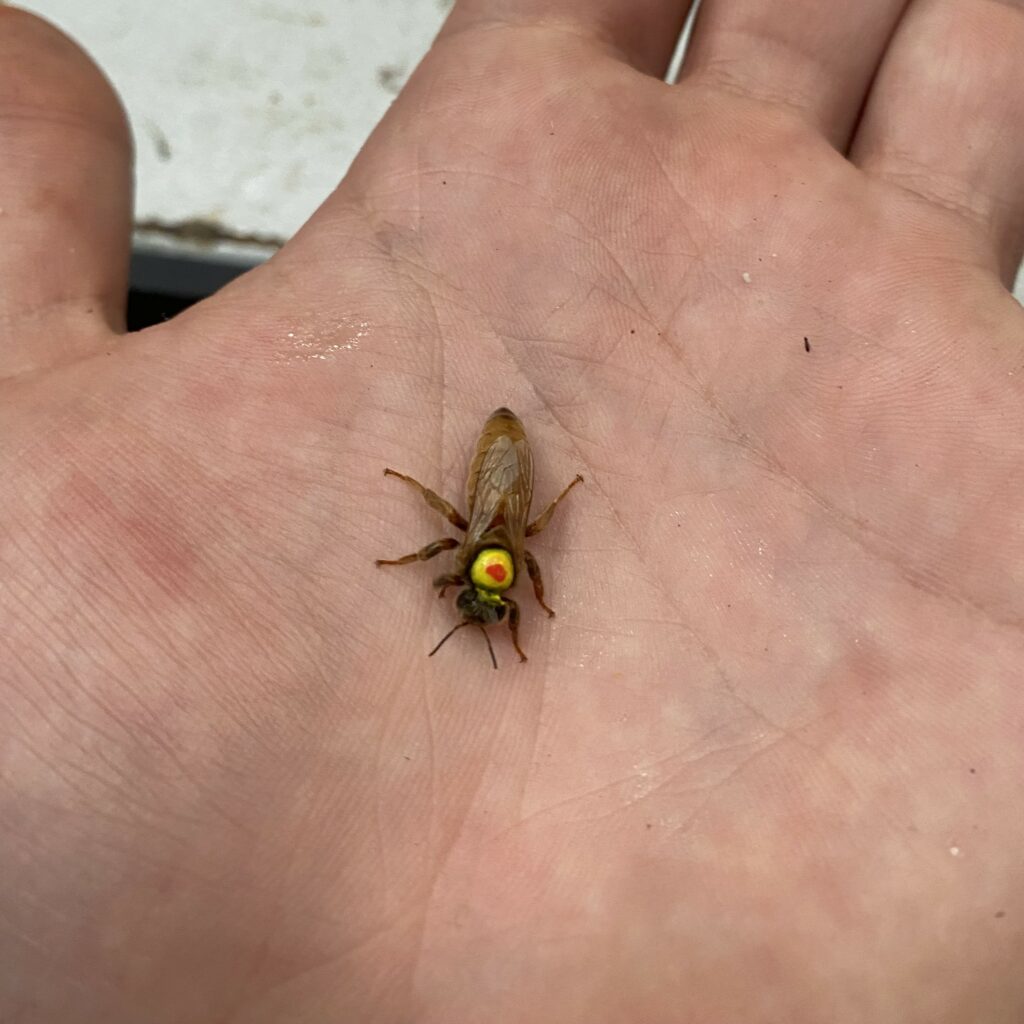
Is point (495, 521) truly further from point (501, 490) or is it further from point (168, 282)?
point (168, 282)

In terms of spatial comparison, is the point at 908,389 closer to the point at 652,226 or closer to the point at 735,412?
the point at 735,412

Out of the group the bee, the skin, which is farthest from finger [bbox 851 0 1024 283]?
the bee

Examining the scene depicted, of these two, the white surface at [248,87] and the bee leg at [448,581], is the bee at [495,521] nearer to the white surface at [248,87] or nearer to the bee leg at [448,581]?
the bee leg at [448,581]

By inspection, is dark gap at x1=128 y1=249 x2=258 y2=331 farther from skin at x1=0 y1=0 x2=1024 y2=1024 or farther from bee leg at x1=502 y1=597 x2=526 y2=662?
bee leg at x1=502 y1=597 x2=526 y2=662

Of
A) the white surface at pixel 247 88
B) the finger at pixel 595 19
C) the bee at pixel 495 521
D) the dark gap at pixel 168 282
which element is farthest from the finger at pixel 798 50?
the dark gap at pixel 168 282

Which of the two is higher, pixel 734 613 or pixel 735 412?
pixel 735 412

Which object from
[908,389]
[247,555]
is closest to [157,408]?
[247,555]
